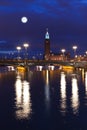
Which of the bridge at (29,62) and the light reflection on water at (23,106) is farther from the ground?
the bridge at (29,62)

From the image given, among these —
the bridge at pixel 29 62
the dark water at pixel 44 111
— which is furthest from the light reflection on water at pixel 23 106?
the bridge at pixel 29 62

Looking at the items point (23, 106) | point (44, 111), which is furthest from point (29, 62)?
point (44, 111)

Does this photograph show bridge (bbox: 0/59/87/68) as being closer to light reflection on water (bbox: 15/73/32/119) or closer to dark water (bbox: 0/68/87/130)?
light reflection on water (bbox: 15/73/32/119)

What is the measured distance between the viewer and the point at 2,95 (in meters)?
57.3

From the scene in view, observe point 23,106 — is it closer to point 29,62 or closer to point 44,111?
point 44,111

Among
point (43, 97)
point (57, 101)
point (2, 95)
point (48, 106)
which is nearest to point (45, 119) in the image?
point (48, 106)

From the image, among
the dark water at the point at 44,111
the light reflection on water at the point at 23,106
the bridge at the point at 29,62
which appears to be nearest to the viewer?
the dark water at the point at 44,111

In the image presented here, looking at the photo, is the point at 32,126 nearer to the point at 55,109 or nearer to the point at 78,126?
the point at 78,126

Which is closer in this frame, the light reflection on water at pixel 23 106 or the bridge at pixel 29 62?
the light reflection on water at pixel 23 106

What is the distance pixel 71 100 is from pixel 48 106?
532 cm

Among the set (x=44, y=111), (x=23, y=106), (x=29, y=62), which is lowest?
(x=44, y=111)

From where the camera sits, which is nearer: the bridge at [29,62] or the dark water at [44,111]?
the dark water at [44,111]

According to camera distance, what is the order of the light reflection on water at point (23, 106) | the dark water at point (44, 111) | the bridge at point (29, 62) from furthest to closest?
the bridge at point (29, 62)
the light reflection on water at point (23, 106)
the dark water at point (44, 111)

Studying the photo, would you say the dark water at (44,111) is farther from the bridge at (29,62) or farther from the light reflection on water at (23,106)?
the bridge at (29,62)
